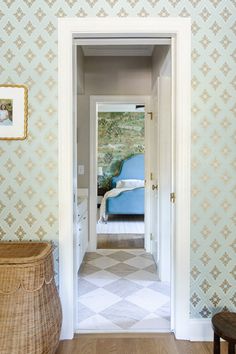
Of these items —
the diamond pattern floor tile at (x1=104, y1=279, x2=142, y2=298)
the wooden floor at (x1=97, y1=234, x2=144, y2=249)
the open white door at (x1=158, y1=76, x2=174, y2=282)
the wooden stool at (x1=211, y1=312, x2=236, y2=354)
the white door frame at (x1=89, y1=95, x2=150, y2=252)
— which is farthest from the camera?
the wooden floor at (x1=97, y1=234, x2=144, y2=249)

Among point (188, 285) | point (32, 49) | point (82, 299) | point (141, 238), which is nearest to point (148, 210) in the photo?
point (141, 238)

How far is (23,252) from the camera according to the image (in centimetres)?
199

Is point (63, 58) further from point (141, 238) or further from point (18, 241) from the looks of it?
point (141, 238)

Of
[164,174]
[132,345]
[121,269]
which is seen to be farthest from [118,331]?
[164,174]

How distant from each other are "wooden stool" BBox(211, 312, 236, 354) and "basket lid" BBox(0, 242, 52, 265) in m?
1.04

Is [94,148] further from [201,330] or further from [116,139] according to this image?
[116,139]

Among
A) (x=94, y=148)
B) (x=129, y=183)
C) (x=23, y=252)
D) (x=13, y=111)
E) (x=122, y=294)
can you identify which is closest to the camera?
(x=23, y=252)

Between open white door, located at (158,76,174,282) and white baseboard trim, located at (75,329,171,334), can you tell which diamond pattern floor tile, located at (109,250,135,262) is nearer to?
open white door, located at (158,76,174,282)

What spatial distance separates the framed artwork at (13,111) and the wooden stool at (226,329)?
170cm

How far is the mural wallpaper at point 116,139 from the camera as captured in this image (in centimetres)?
870

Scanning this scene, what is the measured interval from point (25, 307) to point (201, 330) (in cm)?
128

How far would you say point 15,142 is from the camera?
7.42ft

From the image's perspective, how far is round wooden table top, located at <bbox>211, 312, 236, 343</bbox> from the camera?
66.2 inches

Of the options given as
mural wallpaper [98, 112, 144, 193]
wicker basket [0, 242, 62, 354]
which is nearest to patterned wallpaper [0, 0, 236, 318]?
wicker basket [0, 242, 62, 354]
